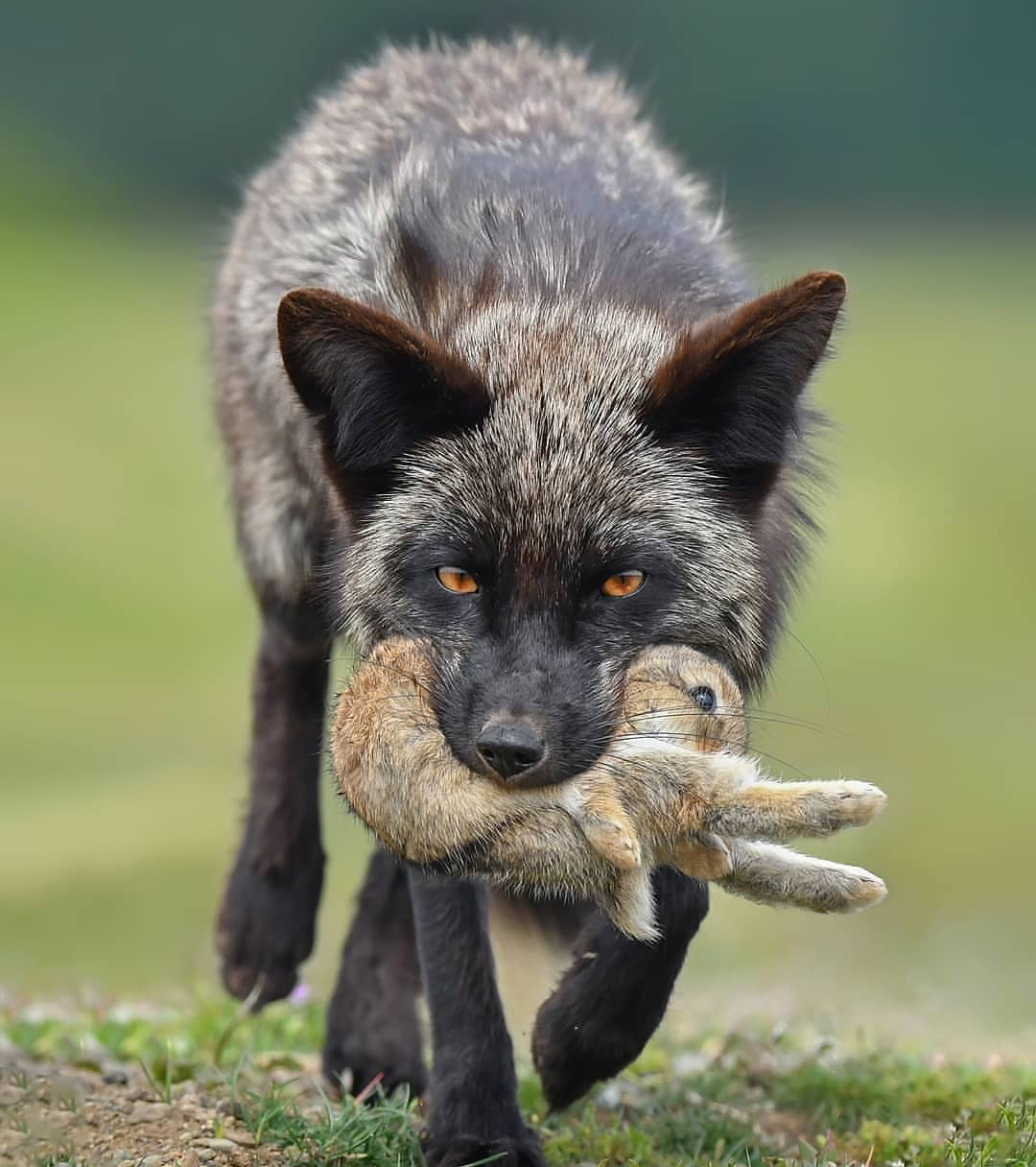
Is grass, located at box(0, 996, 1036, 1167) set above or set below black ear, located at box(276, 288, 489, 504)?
below

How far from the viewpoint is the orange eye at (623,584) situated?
15.8 ft

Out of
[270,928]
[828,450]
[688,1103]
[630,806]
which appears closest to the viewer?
[630,806]

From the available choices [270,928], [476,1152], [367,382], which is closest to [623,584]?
[367,382]

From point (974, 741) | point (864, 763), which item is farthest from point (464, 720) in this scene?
point (974, 741)

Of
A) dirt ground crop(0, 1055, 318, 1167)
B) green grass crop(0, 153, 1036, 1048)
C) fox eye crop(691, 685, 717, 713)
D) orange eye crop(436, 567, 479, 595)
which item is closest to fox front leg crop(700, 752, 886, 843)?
fox eye crop(691, 685, 717, 713)

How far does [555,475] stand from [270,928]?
2.97 m

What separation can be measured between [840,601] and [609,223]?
15.7 m

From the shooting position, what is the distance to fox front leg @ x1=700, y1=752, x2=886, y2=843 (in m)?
3.91

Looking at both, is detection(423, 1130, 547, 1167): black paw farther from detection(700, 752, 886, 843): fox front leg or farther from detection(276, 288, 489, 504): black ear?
detection(276, 288, 489, 504): black ear

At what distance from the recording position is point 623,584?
191 inches

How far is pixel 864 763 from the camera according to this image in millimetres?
16094

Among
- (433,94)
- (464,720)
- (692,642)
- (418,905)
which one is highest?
(433,94)

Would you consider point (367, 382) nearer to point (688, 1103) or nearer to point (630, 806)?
point (630, 806)

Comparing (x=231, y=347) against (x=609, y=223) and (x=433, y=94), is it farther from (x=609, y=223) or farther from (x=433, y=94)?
(x=609, y=223)
